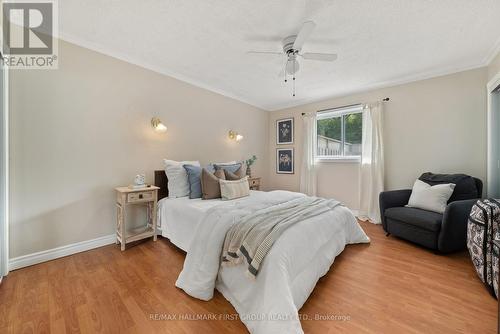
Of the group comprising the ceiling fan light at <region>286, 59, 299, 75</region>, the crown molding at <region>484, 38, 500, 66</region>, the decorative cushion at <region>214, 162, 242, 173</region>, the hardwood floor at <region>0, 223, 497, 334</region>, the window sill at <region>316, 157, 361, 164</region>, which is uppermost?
the crown molding at <region>484, 38, 500, 66</region>

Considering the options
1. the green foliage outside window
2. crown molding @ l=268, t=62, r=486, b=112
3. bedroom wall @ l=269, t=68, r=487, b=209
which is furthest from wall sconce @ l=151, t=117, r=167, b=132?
bedroom wall @ l=269, t=68, r=487, b=209

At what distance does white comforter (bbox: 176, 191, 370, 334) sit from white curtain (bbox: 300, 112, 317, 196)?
230 centimetres

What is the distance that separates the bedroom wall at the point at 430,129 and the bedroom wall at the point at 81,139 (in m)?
3.53

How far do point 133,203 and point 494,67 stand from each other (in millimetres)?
5022

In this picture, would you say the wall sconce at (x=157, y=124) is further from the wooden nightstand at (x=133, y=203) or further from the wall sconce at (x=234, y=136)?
the wall sconce at (x=234, y=136)

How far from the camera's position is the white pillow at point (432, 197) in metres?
2.63

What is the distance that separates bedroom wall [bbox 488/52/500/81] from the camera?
2492 mm

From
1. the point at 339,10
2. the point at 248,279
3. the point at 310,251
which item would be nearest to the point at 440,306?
the point at 310,251


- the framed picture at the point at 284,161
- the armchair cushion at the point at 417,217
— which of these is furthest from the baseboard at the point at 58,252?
the armchair cushion at the point at 417,217

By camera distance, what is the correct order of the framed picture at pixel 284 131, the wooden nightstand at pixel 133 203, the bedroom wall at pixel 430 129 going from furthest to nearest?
the framed picture at pixel 284 131
the bedroom wall at pixel 430 129
the wooden nightstand at pixel 133 203

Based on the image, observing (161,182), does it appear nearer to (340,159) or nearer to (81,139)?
(81,139)

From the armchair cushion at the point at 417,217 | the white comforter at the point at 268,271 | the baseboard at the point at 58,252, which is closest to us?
the white comforter at the point at 268,271

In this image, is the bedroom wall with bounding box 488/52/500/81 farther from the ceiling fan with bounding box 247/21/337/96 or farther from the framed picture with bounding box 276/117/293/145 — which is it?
the framed picture with bounding box 276/117/293/145

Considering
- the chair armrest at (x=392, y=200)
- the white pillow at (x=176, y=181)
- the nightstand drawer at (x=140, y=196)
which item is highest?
the white pillow at (x=176, y=181)
